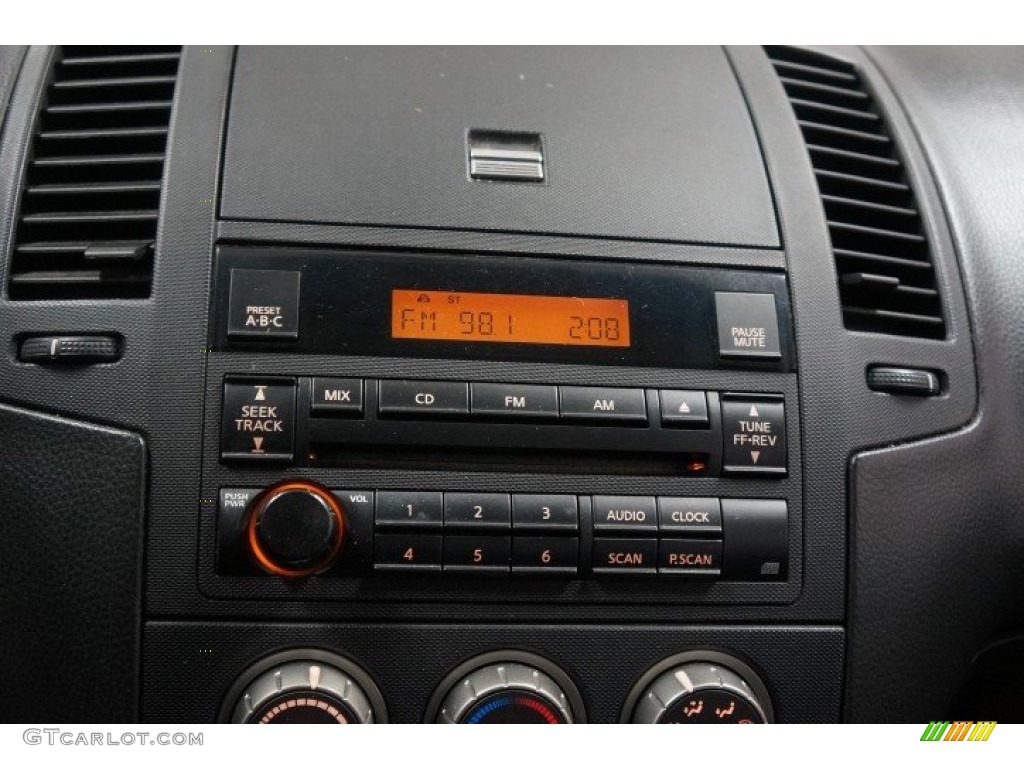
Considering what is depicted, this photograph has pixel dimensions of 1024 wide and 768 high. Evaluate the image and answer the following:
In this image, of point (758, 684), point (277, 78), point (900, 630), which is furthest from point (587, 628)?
point (277, 78)

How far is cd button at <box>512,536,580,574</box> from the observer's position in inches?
35.1

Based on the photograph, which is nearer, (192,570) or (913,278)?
(192,570)

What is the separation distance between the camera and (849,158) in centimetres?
113

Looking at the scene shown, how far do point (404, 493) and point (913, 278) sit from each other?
66cm

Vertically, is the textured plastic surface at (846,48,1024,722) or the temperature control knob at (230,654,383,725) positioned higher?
the textured plastic surface at (846,48,1024,722)

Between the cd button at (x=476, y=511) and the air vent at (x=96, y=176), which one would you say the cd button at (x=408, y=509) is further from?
the air vent at (x=96, y=176)

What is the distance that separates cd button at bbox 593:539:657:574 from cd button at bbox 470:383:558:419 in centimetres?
14

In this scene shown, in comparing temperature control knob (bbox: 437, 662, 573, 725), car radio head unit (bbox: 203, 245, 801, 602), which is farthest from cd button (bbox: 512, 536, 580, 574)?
temperature control knob (bbox: 437, 662, 573, 725)

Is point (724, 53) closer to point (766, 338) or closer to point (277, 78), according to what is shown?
point (766, 338)

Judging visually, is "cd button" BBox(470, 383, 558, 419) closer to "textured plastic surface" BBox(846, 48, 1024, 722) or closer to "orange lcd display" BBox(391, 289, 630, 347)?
"orange lcd display" BBox(391, 289, 630, 347)

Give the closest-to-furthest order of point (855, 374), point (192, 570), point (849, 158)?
point (192, 570) < point (855, 374) < point (849, 158)

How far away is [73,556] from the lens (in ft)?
2.91

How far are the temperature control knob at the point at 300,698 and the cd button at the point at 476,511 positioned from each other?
0.62 feet

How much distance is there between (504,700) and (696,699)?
196mm
